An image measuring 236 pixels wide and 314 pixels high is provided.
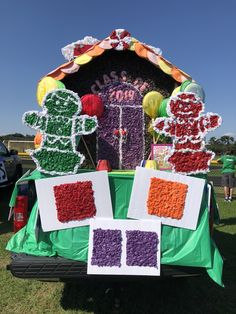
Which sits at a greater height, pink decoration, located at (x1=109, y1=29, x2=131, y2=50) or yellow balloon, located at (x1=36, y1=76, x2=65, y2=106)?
pink decoration, located at (x1=109, y1=29, x2=131, y2=50)

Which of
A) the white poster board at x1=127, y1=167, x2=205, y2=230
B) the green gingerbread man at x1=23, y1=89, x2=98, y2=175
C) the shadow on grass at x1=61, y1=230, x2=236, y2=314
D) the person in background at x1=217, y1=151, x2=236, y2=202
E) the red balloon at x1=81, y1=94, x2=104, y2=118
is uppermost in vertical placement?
the red balloon at x1=81, y1=94, x2=104, y2=118

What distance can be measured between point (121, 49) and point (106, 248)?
3.18 meters

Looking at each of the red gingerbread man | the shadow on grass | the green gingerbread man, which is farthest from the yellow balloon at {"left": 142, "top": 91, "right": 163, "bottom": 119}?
the shadow on grass

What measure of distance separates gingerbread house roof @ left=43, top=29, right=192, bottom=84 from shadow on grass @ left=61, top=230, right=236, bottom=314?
110 inches

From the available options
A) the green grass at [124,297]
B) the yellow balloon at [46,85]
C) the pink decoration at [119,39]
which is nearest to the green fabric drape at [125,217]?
the green grass at [124,297]

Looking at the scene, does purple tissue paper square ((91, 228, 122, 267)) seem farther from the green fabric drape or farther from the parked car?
the parked car

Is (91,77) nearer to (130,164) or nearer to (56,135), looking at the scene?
(130,164)

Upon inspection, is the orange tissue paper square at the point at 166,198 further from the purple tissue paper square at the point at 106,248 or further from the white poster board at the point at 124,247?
the purple tissue paper square at the point at 106,248

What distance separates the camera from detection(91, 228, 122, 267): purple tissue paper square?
3.15 metres

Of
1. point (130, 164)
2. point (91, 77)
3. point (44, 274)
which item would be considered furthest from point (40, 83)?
point (44, 274)

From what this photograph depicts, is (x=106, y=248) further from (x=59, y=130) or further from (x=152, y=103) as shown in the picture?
(x=152, y=103)

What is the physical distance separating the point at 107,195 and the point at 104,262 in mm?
562

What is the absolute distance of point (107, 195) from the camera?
3.28 m

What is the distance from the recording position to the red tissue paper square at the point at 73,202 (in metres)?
3.26
